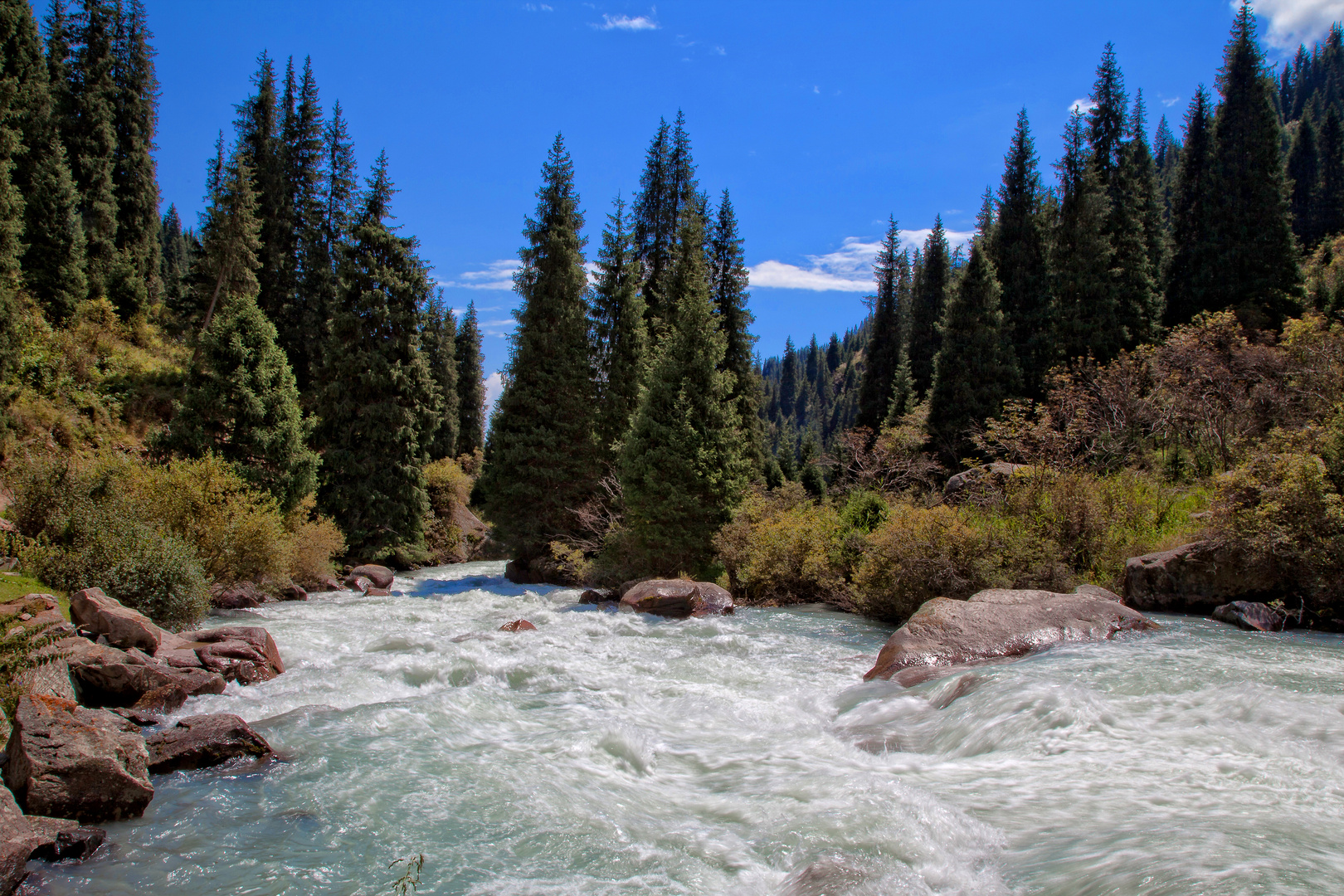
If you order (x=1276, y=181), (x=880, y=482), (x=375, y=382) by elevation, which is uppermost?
(x=1276, y=181)

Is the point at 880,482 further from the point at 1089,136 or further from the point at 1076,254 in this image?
the point at 1089,136

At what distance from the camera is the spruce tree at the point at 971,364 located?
1222 inches

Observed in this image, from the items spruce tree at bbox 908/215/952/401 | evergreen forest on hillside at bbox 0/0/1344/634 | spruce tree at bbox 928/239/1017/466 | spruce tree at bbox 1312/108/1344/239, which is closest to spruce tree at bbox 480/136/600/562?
evergreen forest on hillside at bbox 0/0/1344/634

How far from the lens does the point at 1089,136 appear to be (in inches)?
1661

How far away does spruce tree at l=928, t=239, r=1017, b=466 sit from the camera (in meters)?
31.0

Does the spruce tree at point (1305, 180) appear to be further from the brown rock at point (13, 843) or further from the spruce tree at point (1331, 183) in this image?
the brown rock at point (13, 843)

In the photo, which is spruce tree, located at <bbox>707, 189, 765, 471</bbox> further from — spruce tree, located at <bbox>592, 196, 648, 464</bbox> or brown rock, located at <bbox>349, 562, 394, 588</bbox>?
brown rock, located at <bbox>349, 562, 394, 588</bbox>

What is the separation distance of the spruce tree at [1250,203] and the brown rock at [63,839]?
4209 cm

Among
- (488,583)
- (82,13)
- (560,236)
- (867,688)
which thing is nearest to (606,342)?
(560,236)

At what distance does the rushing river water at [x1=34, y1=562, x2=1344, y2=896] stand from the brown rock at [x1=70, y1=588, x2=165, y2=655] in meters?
1.84

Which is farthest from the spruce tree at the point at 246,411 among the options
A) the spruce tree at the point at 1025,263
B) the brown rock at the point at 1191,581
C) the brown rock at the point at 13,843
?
the spruce tree at the point at 1025,263

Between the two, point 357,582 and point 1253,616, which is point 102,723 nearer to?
point 1253,616

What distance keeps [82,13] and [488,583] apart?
34769 millimetres

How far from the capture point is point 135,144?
116ft
